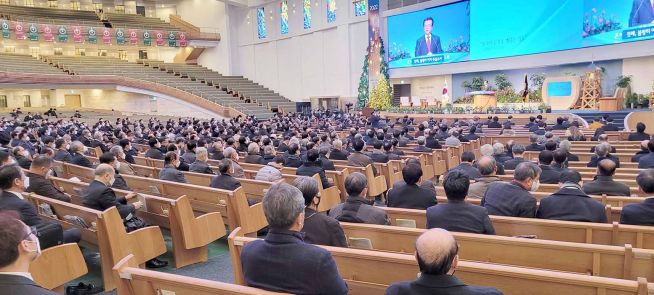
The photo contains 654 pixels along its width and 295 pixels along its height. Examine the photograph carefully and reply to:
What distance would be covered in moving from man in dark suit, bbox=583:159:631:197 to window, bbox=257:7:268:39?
3051 cm

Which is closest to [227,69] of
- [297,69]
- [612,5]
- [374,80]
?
[297,69]

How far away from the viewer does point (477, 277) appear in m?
2.44

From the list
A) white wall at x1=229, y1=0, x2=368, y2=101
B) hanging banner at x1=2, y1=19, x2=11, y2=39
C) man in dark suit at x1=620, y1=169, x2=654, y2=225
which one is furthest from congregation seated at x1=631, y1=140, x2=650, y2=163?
hanging banner at x1=2, y1=19, x2=11, y2=39

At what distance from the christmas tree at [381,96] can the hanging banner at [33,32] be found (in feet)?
64.8

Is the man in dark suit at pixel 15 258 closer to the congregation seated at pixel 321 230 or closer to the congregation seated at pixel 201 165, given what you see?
the congregation seated at pixel 321 230

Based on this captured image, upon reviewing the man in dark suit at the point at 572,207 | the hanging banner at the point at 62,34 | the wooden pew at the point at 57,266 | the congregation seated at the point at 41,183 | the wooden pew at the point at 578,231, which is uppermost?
the hanging banner at the point at 62,34

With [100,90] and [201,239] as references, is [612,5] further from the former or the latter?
[100,90]

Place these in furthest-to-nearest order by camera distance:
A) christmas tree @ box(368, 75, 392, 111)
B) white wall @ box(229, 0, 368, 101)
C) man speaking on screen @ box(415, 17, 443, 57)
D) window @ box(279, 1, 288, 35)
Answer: window @ box(279, 1, 288, 35)
white wall @ box(229, 0, 368, 101)
christmas tree @ box(368, 75, 392, 111)
man speaking on screen @ box(415, 17, 443, 57)

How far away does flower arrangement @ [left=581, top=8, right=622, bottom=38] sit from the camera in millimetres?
17297

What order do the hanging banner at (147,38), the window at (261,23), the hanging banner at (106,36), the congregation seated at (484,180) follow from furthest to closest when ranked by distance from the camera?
the window at (261,23)
the hanging banner at (147,38)
the hanging banner at (106,36)
the congregation seated at (484,180)

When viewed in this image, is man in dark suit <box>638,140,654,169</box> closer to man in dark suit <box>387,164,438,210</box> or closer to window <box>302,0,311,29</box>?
man in dark suit <box>387,164,438,210</box>

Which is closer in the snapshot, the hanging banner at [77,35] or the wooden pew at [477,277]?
the wooden pew at [477,277]

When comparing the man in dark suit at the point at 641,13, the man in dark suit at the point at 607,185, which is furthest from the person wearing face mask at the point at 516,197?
the man in dark suit at the point at 641,13

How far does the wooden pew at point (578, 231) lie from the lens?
10.6 feet
